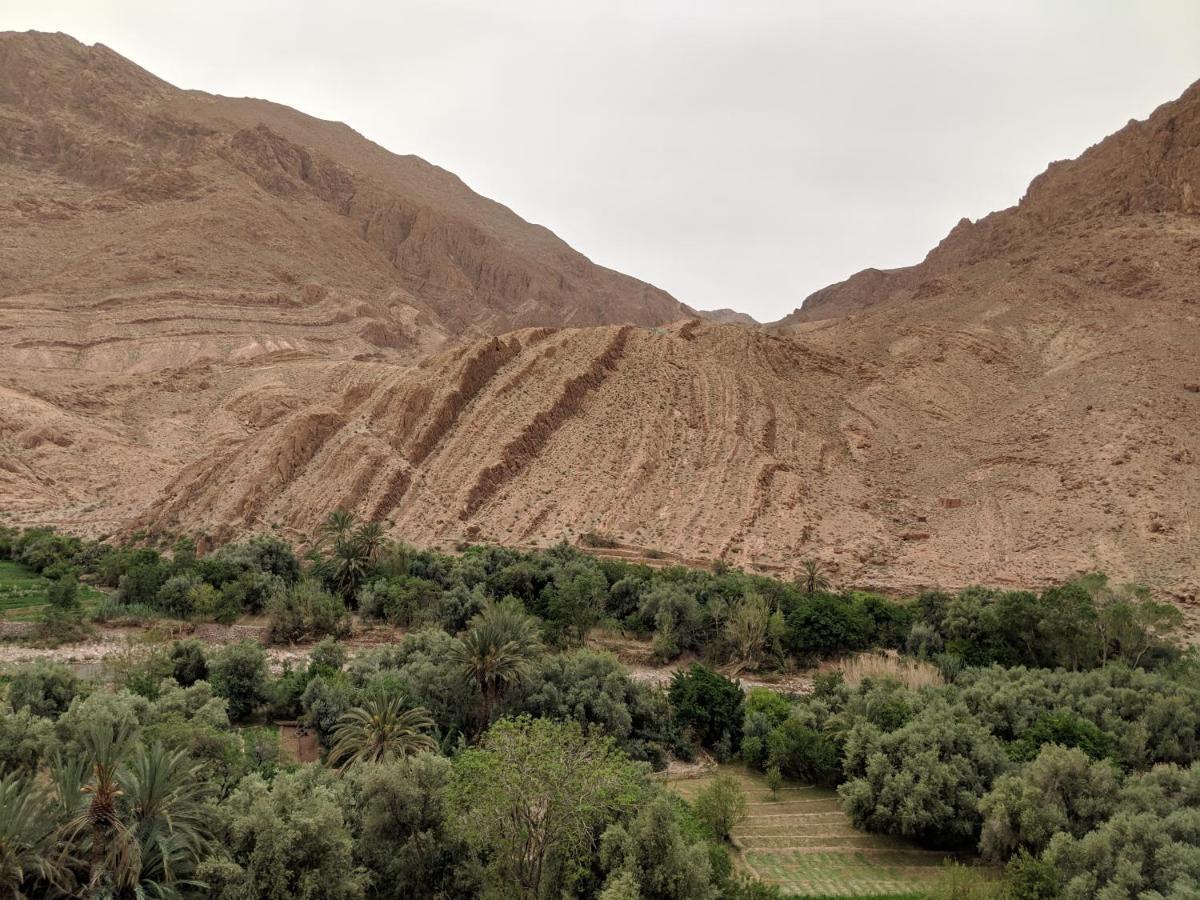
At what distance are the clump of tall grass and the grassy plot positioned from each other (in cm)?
602

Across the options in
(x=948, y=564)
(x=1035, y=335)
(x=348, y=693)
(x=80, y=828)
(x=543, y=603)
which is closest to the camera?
(x=80, y=828)

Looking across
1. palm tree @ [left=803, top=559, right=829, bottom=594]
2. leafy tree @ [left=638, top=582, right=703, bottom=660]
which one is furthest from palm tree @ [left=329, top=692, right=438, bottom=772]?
palm tree @ [left=803, top=559, right=829, bottom=594]

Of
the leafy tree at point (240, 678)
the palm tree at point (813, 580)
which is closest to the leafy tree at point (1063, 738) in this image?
the palm tree at point (813, 580)

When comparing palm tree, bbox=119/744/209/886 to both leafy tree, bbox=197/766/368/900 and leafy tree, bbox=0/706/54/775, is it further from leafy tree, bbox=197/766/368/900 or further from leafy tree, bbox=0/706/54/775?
leafy tree, bbox=0/706/54/775

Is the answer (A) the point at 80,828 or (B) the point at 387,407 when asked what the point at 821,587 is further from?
(A) the point at 80,828

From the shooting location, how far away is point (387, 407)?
47344mm

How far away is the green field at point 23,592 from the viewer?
31059mm

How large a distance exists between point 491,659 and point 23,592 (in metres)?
24.3

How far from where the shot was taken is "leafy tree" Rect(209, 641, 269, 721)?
21.6 meters

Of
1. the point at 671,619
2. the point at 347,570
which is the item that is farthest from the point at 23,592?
the point at 671,619

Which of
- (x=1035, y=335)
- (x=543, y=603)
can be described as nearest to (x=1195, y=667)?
(x=543, y=603)

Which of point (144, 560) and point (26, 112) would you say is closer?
point (144, 560)

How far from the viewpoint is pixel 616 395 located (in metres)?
49.8

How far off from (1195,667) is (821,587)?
1350 cm
